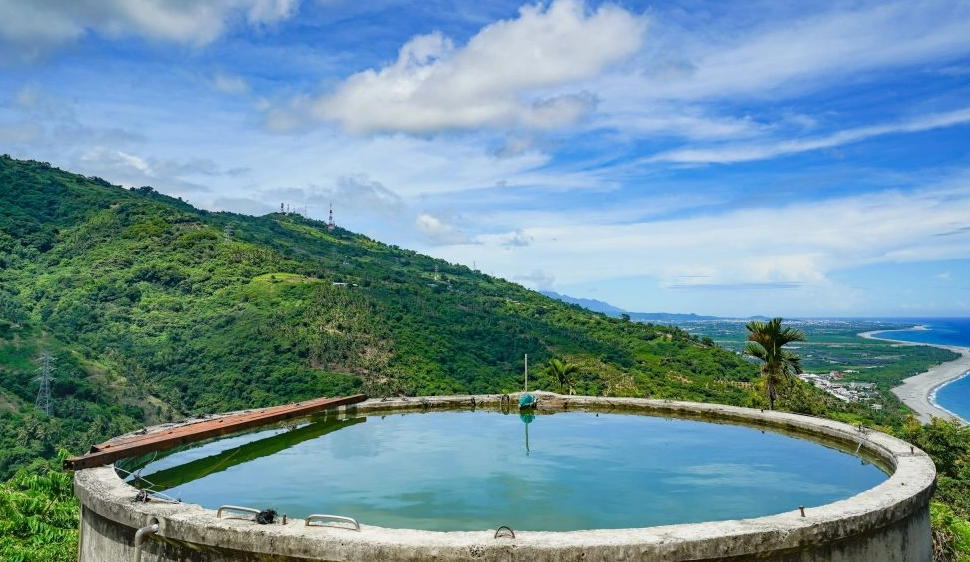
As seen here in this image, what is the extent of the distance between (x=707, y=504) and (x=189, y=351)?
182 ft

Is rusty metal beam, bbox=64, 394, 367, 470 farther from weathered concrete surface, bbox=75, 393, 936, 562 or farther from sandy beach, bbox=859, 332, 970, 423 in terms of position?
sandy beach, bbox=859, 332, 970, 423

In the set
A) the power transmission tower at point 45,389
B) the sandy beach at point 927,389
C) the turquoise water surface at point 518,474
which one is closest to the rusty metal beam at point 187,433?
the turquoise water surface at point 518,474

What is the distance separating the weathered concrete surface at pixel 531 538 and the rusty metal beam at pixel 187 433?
936 mm

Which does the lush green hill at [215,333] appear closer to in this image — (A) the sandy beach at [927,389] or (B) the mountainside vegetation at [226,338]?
(B) the mountainside vegetation at [226,338]

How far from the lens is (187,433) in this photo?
12.3 metres

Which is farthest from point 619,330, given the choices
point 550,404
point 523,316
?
point 550,404

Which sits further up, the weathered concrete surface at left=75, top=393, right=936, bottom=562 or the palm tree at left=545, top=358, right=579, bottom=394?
the palm tree at left=545, top=358, right=579, bottom=394

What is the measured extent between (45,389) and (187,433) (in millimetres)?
42817

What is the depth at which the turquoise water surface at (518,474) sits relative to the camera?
10023mm

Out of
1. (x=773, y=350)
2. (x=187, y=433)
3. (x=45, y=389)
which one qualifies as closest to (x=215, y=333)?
(x=45, y=389)

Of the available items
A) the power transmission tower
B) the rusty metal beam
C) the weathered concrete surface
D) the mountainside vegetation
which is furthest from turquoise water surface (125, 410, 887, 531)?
the power transmission tower

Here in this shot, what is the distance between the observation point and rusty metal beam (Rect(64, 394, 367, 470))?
400 inches

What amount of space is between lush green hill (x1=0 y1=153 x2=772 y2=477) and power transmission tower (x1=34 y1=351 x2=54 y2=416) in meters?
0.72

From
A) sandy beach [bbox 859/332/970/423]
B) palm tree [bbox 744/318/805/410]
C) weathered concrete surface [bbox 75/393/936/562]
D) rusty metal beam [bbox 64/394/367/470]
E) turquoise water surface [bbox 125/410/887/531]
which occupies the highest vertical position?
palm tree [bbox 744/318/805/410]
